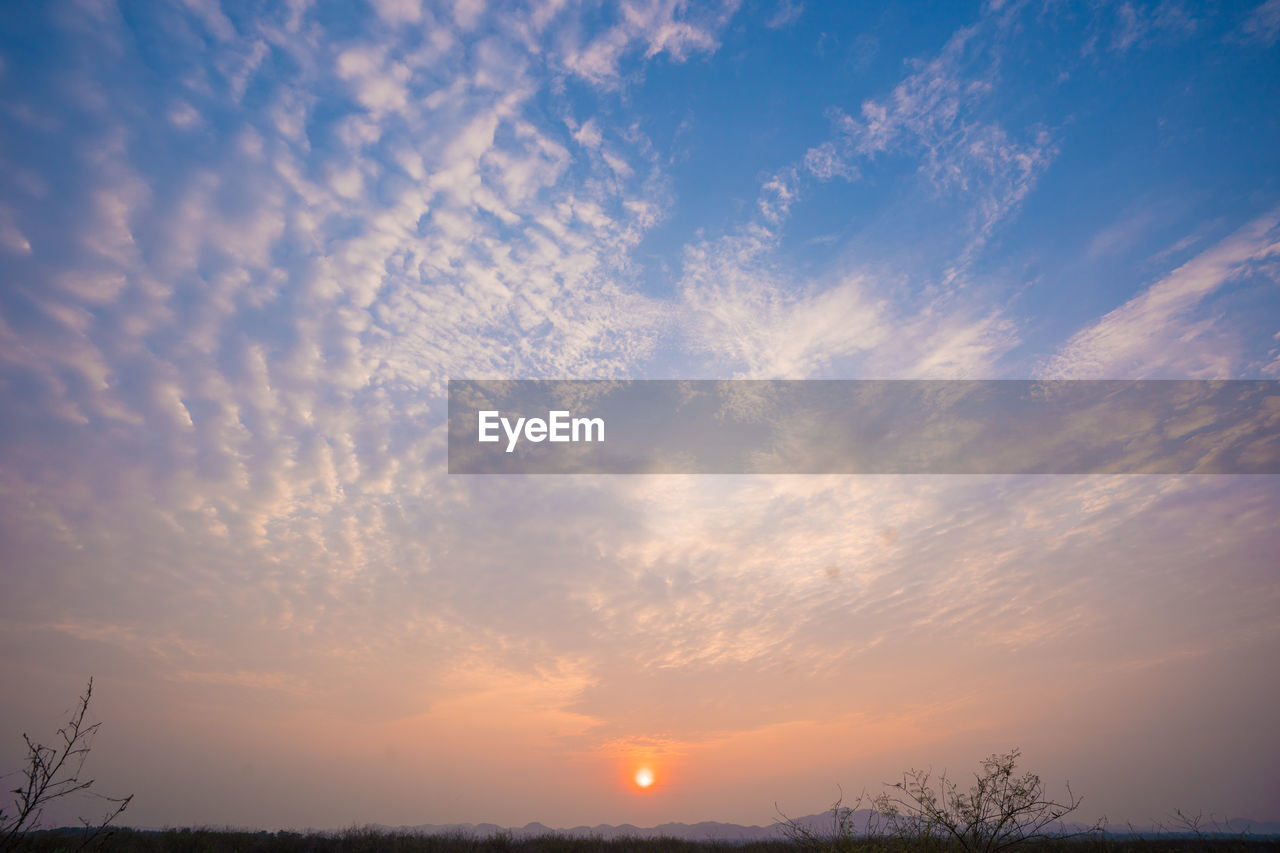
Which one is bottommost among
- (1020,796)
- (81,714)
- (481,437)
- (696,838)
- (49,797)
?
(696,838)

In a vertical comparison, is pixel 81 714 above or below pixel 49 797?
above

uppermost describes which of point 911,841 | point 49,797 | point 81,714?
point 81,714

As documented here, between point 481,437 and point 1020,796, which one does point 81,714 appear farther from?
point 481,437

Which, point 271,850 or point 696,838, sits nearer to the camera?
point 271,850

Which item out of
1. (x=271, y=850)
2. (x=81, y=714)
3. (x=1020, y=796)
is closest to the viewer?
(x=81, y=714)

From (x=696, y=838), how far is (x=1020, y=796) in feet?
86.5

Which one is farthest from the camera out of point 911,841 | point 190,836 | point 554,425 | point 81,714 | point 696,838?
point 696,838

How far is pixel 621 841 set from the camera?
1060 inches

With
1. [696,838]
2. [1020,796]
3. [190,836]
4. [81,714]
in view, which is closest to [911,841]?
[1020,796]

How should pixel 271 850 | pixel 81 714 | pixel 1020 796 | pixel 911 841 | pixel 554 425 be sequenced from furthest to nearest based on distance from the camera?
pixel 554 425, pixel 271 850, pixel 911 841, pixel 1020 796, pixel 81 714

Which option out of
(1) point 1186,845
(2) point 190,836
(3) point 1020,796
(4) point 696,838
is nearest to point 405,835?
(2) point 190,836

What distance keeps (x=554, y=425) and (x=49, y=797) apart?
64.4 ft

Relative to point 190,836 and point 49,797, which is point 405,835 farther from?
point 49,797

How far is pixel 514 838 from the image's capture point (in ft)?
87.3
